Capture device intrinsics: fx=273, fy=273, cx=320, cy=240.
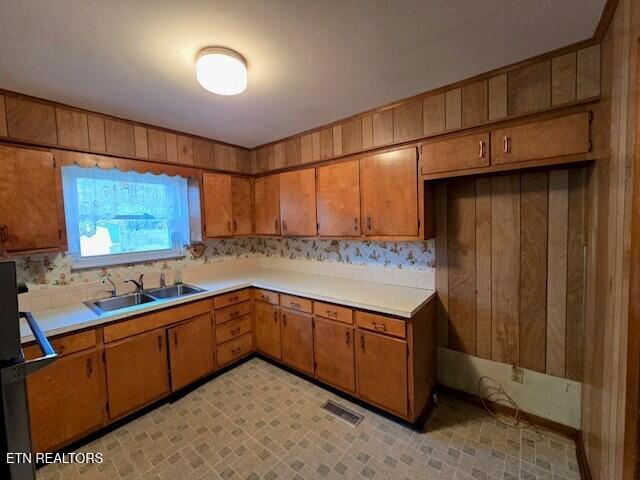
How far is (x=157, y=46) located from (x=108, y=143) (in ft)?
3.97

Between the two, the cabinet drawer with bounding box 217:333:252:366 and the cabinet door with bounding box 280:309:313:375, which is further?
the cabinet drawer with bounding box 217:333:252:366

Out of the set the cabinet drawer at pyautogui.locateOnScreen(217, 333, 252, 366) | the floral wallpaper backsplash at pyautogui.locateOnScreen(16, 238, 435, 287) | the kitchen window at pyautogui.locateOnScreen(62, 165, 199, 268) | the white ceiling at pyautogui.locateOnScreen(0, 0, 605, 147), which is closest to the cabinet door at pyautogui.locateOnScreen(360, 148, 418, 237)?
the floral wallpaper backsplash at pyautogui.locateOnScreen(16, 238, 435, 287)

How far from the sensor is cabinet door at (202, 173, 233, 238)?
288 centimetres

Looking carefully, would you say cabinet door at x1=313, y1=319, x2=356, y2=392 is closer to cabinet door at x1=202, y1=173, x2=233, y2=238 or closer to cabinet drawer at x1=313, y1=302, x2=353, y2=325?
cabinet drawer at x1=313, y1=302, x2=353, y2=325

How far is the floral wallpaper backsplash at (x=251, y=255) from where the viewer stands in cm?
211

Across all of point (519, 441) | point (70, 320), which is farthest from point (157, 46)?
point (519, 441)

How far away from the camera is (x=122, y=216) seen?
8.35ft

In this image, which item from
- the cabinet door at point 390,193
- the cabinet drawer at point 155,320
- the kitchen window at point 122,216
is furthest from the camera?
the kitchen window at point 122,216

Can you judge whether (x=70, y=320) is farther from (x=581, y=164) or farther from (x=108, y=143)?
(x=581, y=164)

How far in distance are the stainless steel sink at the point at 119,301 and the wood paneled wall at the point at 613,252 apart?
3.04m

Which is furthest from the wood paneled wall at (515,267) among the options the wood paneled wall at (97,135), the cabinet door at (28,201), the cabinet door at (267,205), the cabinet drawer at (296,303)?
the cabinet door at (28,201)

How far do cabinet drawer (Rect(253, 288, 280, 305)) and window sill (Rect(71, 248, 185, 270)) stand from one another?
916mm

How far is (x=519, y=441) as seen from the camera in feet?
5.91

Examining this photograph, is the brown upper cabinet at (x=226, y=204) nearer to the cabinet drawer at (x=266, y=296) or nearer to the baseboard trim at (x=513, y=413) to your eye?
the cabinet drawer at (x=266, y=296)
